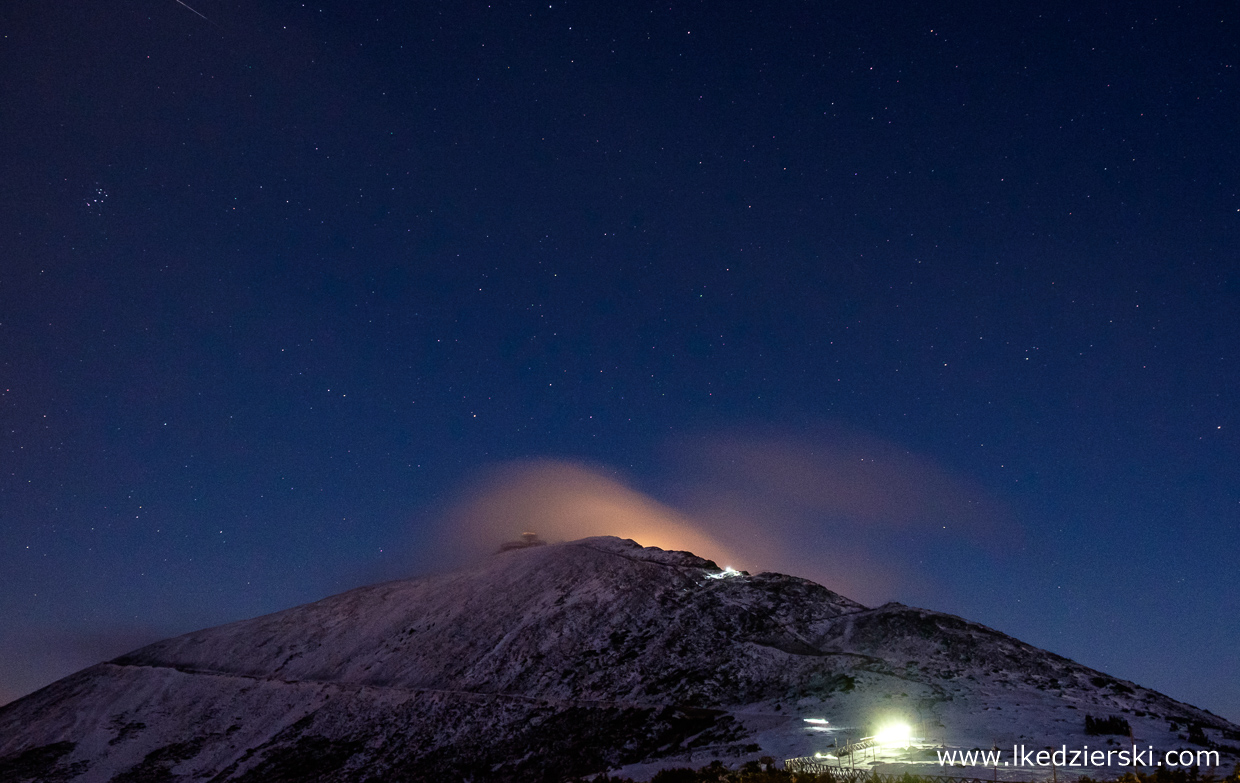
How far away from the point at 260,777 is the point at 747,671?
134ft

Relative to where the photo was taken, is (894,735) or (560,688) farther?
(560,688)

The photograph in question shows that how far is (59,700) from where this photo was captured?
8712 cm

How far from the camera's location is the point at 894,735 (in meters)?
37.8

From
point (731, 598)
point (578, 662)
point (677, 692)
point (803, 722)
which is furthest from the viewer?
point (731, 598)

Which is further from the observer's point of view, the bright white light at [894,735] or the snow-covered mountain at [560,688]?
the snow-covered mountain at [560,688]

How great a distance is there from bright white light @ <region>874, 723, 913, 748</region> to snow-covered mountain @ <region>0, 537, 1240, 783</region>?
1.30m

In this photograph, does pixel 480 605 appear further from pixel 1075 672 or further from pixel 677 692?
pixel 1075 672

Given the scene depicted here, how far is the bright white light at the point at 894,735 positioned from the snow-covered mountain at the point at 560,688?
1.30m

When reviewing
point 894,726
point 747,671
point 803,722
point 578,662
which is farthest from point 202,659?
point 894,726

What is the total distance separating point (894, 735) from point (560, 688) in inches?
1390

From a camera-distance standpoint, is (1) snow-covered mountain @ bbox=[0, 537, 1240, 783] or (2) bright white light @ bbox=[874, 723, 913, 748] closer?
(2) bright white light @ bbox=[874, 723, 913, 748]

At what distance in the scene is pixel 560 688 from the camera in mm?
66125

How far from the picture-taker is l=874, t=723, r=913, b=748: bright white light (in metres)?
35.4

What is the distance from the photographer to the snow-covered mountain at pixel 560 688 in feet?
153
